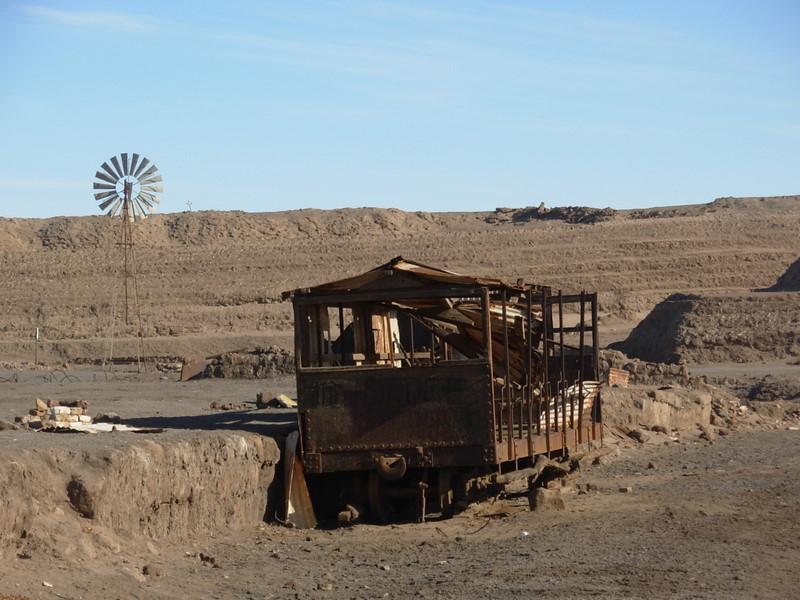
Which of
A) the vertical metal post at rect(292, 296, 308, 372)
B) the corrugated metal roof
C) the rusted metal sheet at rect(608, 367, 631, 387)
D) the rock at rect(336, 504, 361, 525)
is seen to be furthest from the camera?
A: the rusted metal sheet at rect(608, 367, 631, 387)

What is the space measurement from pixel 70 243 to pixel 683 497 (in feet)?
240

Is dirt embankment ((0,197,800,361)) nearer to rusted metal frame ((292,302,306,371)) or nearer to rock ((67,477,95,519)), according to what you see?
rusted metal frame ((292,302,306,371))

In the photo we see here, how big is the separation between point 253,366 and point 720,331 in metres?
15.5

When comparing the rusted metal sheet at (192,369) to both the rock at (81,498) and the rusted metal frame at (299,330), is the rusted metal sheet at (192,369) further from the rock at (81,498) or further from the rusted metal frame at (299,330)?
the rock at (81,498)

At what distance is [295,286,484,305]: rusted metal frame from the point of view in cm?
1119

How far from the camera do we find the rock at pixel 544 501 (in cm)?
1193

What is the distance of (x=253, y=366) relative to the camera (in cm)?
3098

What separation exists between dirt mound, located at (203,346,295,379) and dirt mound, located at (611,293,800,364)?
1214cm

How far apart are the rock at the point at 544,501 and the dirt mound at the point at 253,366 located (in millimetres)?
18628

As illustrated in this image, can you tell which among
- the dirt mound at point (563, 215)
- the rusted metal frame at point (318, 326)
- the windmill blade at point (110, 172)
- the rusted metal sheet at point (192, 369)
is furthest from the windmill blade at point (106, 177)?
the dirt mound at point (563, 215)

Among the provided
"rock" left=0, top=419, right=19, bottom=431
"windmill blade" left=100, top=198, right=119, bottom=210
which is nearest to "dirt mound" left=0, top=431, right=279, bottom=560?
"rock" left=0, top=419, right=19, bottom=431

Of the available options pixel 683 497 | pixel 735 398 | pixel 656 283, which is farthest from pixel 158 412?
pixel 656 283

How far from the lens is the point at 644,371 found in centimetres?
2697

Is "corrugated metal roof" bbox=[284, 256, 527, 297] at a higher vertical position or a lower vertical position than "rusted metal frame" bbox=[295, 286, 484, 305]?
higher
